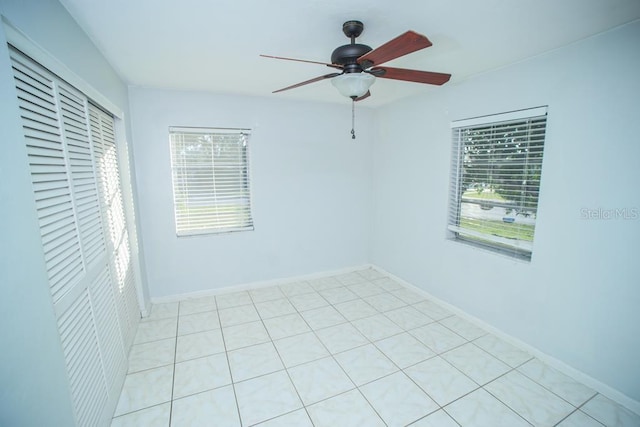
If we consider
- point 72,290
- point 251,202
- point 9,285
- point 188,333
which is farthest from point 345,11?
point 188,333

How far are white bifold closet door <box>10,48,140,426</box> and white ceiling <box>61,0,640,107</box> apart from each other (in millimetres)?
514

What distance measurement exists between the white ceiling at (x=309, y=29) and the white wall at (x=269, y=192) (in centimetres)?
67

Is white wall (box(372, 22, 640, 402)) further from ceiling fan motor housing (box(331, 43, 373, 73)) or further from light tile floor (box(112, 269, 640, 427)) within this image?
ceiling fan motor housing (box(331, 43, 373, 73))

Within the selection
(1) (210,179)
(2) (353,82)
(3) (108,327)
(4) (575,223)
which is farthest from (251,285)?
(4) (575,223)

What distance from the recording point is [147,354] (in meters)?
2.29

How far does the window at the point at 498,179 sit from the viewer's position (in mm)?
2197

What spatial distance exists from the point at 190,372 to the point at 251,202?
1873 mm

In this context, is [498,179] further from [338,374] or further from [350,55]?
[338,374]

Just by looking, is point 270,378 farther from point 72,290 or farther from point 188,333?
point 72,290

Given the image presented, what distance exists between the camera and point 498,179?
8.00 feet

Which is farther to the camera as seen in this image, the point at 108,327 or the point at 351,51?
the point at 108,327

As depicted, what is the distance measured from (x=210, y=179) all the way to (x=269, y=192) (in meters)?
0.70

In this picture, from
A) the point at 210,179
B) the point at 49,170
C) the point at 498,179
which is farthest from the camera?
the point at 210,179

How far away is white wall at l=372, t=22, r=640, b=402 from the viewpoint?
5.62 feet
